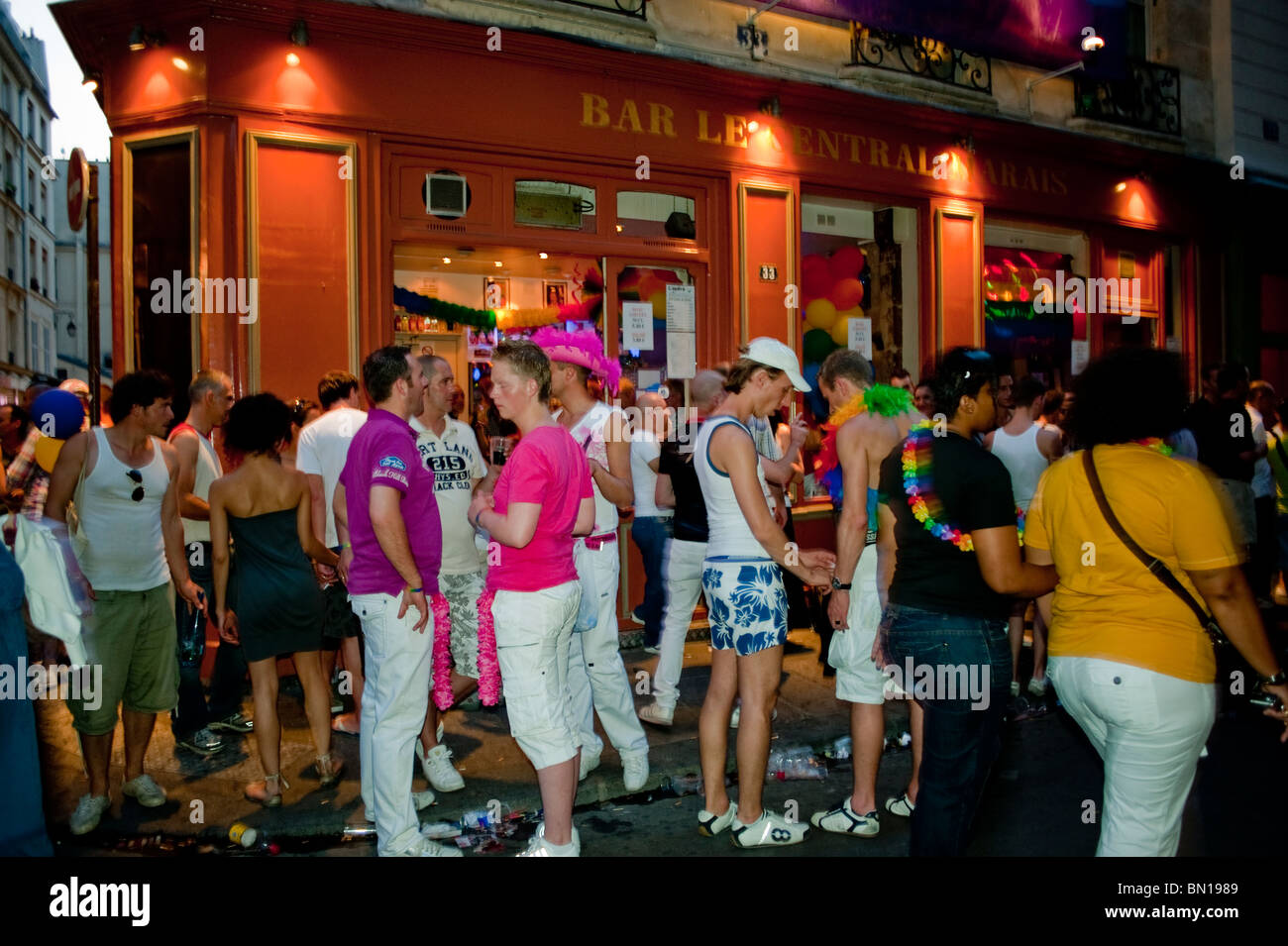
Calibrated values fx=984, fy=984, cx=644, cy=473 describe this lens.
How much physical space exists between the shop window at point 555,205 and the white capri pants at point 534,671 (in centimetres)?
529

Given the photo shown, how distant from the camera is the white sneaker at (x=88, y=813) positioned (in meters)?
4.67

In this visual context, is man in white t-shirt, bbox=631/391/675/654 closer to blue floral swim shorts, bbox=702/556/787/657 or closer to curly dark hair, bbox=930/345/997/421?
blue floral swim shorts, bbox=702/556/787/657

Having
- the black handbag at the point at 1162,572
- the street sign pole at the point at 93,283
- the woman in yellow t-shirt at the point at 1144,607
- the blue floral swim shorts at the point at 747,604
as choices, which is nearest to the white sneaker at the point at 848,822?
the blue floral swim shorts at the point at 747,604

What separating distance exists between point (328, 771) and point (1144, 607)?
161 inches

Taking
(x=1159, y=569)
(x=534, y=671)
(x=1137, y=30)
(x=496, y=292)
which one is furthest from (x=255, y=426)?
(x=1137, y=30)

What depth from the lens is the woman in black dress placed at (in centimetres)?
494

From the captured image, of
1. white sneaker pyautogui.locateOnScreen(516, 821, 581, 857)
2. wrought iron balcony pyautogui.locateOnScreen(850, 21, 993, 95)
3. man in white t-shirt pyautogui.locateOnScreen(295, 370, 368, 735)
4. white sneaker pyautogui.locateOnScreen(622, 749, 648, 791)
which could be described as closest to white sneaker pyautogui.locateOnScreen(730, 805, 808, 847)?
white sneaker pyautogui.locateOnScreen(516, 821, 581, 857)

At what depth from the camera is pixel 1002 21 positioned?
11.0m

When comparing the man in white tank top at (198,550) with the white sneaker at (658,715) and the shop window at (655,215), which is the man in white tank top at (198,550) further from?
the shop window at (655,215)

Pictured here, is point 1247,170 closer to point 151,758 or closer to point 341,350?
point 341,350

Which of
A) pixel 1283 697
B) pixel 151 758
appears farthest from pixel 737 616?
pixel 151 758

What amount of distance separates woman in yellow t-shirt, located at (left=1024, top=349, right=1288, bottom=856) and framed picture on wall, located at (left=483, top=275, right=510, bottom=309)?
6.83m

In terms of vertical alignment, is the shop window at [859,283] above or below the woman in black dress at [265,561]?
above
